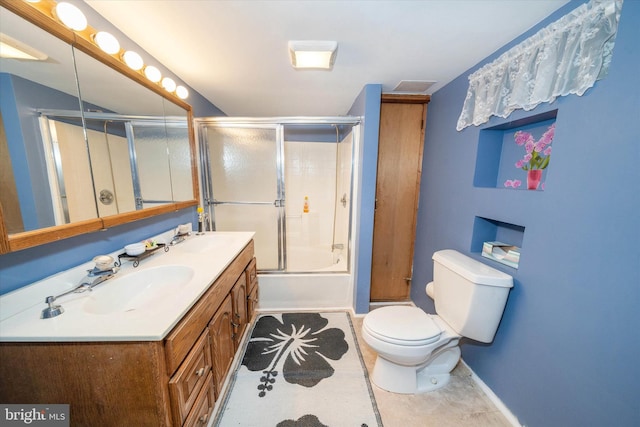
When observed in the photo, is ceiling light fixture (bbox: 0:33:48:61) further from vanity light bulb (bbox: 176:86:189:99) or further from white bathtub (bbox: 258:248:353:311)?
white bathtub (bbox: 258:248:353:311)

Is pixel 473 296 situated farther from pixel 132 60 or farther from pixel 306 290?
pixel 132 60

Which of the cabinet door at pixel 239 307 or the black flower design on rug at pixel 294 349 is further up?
the cabinet door at pixel 239 307

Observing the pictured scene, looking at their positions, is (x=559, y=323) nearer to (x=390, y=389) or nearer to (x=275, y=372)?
(x=390, y=389)

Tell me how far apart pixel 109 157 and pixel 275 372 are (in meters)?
1.64

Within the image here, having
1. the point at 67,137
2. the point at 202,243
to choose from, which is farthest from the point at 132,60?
the point at 202,243

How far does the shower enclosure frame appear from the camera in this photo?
2023 millimetres

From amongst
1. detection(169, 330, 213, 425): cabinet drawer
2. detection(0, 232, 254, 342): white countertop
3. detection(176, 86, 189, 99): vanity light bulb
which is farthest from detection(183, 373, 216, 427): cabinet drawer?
detection(176, 86, 189, 99): vanity light bulb

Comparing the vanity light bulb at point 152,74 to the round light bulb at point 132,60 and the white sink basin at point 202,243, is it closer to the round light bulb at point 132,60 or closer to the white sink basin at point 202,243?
the round light bulb at point 132,60

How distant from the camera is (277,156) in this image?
221 cm

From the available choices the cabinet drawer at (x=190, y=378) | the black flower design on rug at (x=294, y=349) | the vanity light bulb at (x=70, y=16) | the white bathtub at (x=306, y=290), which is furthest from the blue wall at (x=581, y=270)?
the vanity light bulb at (x=70, y=16)

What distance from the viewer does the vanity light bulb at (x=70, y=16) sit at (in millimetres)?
861

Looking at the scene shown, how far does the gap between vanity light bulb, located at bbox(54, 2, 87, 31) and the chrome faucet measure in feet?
3.39

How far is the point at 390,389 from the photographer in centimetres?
139

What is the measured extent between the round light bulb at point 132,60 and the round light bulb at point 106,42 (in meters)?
0.08
